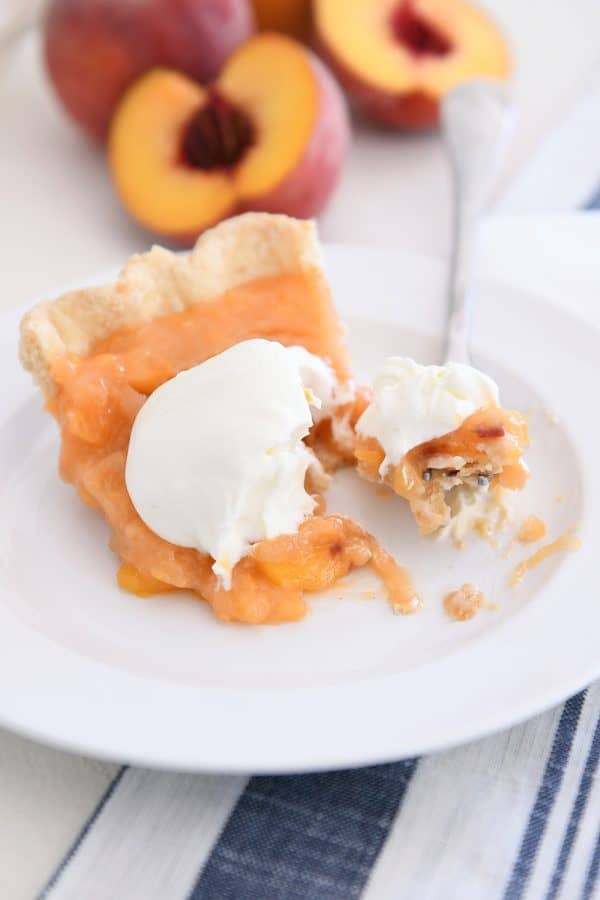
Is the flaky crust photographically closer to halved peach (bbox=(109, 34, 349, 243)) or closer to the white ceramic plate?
the white ceramic plate

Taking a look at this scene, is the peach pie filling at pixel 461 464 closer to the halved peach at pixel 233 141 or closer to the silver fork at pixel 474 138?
the silver fork at pixel 474 138

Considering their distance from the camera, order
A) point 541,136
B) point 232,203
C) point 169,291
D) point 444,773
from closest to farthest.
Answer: point 444,773, point 169,291, point 232,203, point 541,136

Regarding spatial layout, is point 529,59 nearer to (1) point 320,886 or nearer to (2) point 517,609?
(2) point 517,609

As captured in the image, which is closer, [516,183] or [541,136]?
[516,183]

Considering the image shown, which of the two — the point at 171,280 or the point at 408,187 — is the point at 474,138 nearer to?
the point at 408,187

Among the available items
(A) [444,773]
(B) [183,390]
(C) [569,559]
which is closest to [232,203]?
(B) [183,390]

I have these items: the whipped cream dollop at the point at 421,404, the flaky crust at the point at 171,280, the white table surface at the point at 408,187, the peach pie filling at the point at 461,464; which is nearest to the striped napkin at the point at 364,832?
the peach pie filling at the point at 461,464

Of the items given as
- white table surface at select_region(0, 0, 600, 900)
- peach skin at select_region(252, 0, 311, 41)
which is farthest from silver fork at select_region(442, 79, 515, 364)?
peach skin at select_region(252, 0, 311, 41)
